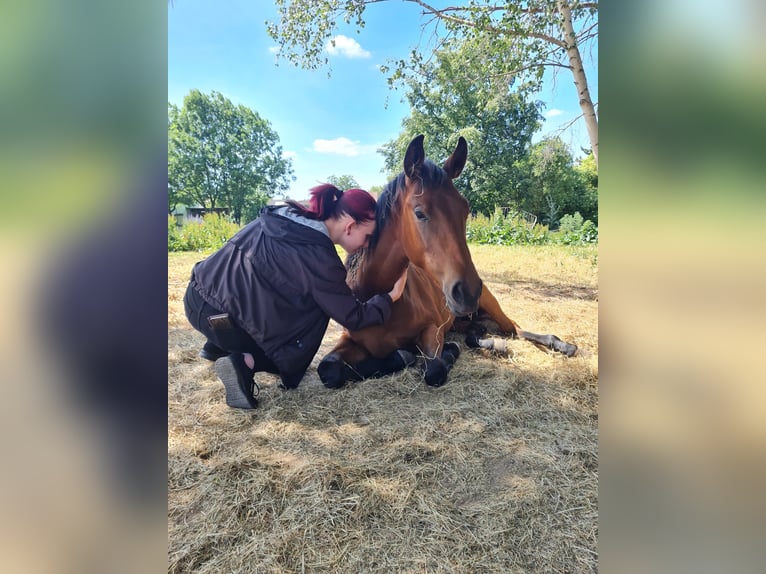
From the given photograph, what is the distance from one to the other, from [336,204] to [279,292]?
0.75 meters

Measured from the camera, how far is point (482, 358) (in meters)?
3.45

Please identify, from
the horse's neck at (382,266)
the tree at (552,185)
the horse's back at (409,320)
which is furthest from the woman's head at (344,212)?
the tree at (552,185)

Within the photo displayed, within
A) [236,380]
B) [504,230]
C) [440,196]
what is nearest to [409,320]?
[440,196]

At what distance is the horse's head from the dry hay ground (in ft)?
2.69

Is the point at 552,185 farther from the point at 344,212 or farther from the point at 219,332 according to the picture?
the point at 219,332

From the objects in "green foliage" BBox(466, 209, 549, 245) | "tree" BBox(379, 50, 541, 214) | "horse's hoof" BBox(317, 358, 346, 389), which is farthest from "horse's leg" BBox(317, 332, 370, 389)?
"green foliage" BBox(466, 209, 549, 245)

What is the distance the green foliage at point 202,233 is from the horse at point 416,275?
268cm

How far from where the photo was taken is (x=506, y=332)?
3.99m

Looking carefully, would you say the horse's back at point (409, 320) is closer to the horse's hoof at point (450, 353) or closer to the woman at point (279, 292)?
the horse's hoof at point (450, 353)
